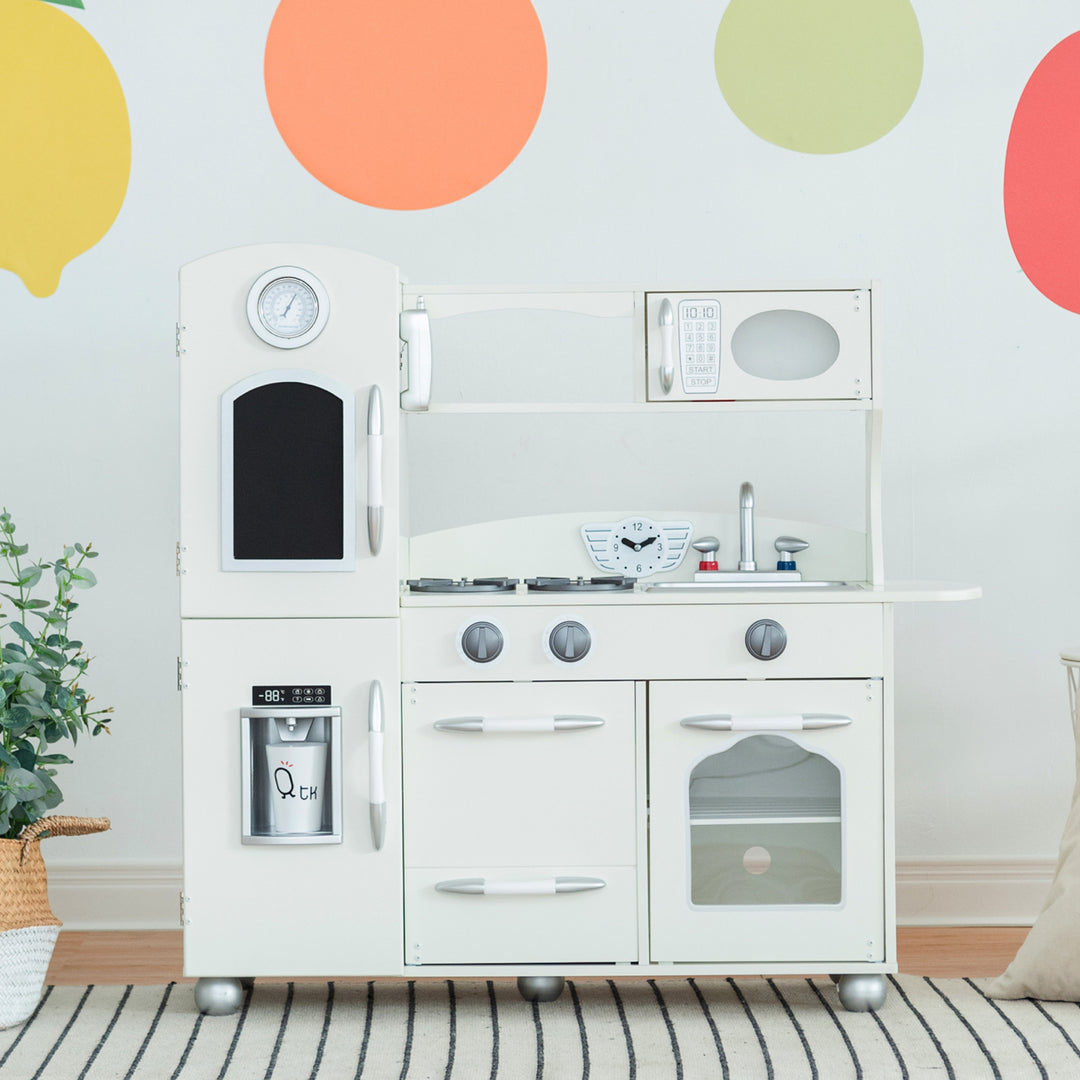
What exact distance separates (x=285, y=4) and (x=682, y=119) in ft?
3.16

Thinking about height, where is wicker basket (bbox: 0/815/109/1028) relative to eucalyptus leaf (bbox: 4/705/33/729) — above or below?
below

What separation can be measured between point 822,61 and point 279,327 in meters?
1.51

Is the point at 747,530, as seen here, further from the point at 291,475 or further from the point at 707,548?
the point at 291,475

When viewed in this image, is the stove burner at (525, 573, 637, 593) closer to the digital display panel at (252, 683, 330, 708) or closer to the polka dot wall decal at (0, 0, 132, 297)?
the digital display panel at (252, 683, 330, 708)

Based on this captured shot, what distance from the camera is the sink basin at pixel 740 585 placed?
7.22 ft

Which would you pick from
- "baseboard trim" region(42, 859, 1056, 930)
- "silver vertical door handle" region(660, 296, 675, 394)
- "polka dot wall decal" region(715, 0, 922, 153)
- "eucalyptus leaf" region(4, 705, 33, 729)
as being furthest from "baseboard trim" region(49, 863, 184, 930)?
"polka dot wall decal" region(715, 0, 922, 153)

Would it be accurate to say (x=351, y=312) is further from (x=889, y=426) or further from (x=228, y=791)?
(x=889, y=426)

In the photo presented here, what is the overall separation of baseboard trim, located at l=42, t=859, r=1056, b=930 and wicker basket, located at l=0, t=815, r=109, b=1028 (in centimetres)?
60

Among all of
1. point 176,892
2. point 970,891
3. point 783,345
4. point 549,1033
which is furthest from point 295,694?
point 970,891

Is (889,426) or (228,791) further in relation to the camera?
(889,426)

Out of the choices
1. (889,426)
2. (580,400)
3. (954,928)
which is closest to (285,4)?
(580,400)

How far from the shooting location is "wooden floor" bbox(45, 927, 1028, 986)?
97.6 inches

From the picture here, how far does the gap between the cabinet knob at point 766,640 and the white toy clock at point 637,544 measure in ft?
1.06

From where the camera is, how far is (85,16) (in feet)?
9.29
